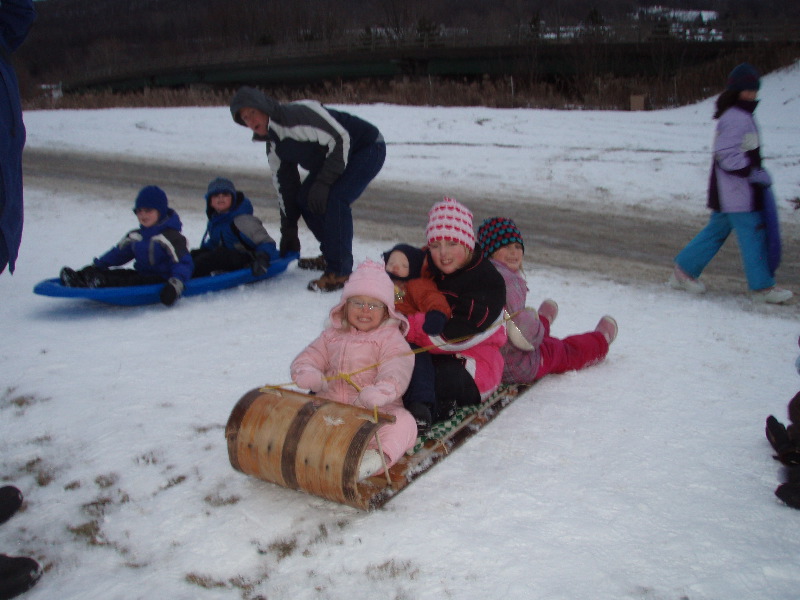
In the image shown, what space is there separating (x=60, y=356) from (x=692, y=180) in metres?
7.63

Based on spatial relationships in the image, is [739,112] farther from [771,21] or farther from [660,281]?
[771,21]

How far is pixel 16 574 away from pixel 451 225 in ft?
7.26

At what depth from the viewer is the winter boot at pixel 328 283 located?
18.4 feet

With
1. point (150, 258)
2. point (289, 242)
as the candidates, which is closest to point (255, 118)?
point (289, 242)

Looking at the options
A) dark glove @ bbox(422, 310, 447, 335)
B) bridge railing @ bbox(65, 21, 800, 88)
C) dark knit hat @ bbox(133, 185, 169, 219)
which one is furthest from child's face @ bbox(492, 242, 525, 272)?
bridge railing @ bbox(65, 21, 800, 88)

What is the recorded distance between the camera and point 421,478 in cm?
Answer: 288

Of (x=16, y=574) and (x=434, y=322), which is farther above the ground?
(x=434, y=322)

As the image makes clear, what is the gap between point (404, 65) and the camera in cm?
2927

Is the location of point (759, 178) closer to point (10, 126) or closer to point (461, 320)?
point (461, 320)

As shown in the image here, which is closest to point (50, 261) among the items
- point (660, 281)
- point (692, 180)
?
point (660, 281)

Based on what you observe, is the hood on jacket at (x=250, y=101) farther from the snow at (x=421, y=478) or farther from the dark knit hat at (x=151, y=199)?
the snow at (x=421, y=478)

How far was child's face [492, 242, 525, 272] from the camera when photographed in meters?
3.72

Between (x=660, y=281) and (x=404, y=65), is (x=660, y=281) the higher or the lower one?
the lower one

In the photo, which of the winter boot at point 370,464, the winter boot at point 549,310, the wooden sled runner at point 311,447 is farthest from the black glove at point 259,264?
the winter boot at point 370,464
